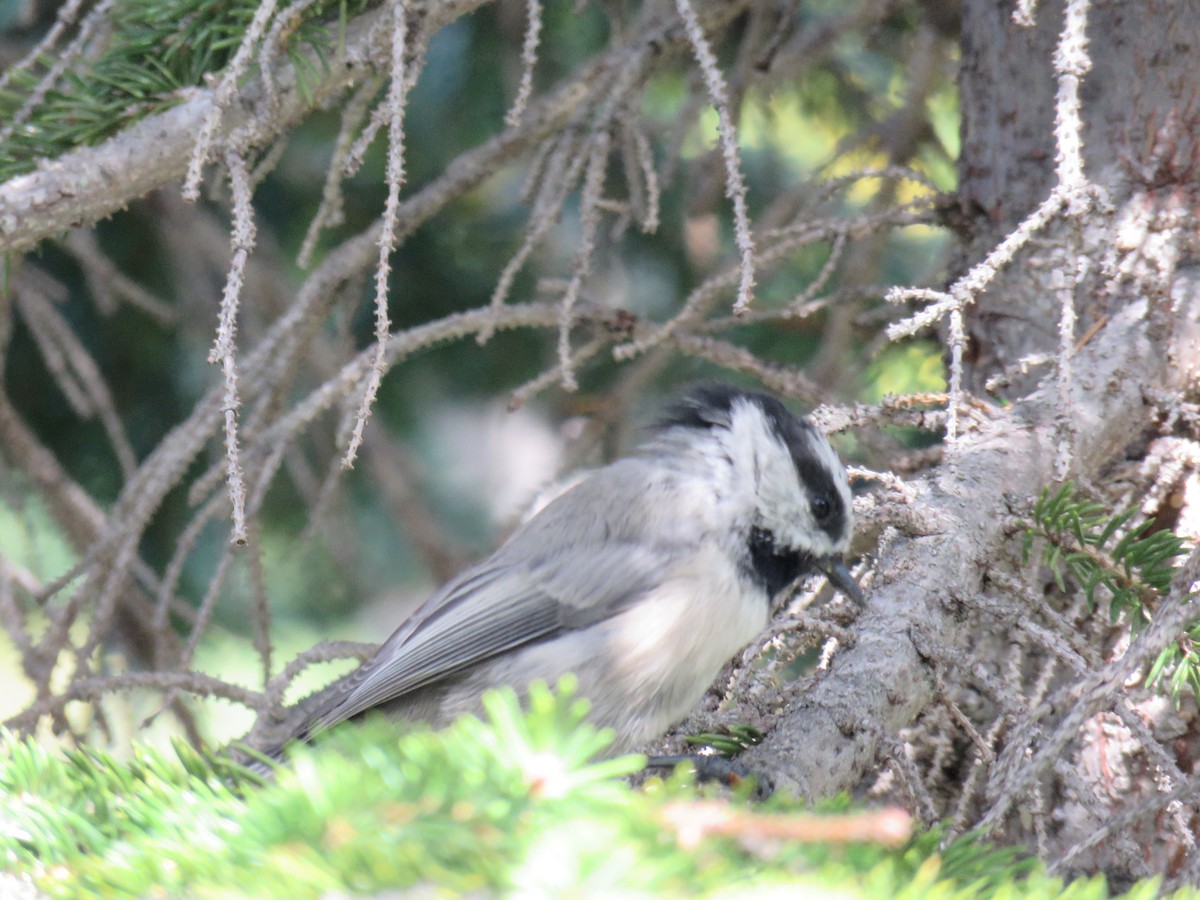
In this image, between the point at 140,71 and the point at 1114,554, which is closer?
the point at 1114,554

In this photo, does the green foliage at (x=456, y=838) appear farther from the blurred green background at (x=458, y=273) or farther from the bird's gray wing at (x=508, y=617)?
the blurred green background at (x=458, y=273)

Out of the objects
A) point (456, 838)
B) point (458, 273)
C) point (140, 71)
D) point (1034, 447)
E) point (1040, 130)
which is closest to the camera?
point (456, 838)

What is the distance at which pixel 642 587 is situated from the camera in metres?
1.80

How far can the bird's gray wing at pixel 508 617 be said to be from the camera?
1826 mm

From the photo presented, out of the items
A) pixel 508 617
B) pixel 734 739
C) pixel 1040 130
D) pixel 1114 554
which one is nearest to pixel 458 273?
pixel 508 617

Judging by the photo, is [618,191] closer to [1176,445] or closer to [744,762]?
[1176,445]

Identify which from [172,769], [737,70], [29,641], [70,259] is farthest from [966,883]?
[70,259]

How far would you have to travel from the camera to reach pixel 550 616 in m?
1.86

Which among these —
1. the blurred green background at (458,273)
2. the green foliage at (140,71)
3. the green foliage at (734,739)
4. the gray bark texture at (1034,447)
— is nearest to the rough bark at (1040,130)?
the gray bark texture at (1034,447)

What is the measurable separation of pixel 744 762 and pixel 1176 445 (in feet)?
2.86

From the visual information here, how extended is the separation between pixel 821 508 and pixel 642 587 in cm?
30

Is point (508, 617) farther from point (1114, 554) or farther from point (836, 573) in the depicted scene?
point (1114, 554)

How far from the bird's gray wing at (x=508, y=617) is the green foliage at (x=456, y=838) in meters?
0.85

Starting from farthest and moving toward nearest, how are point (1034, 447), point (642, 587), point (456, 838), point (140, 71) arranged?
point (642, 587)
point (1034, 447)
point (140, 71)
point (456, 838)
